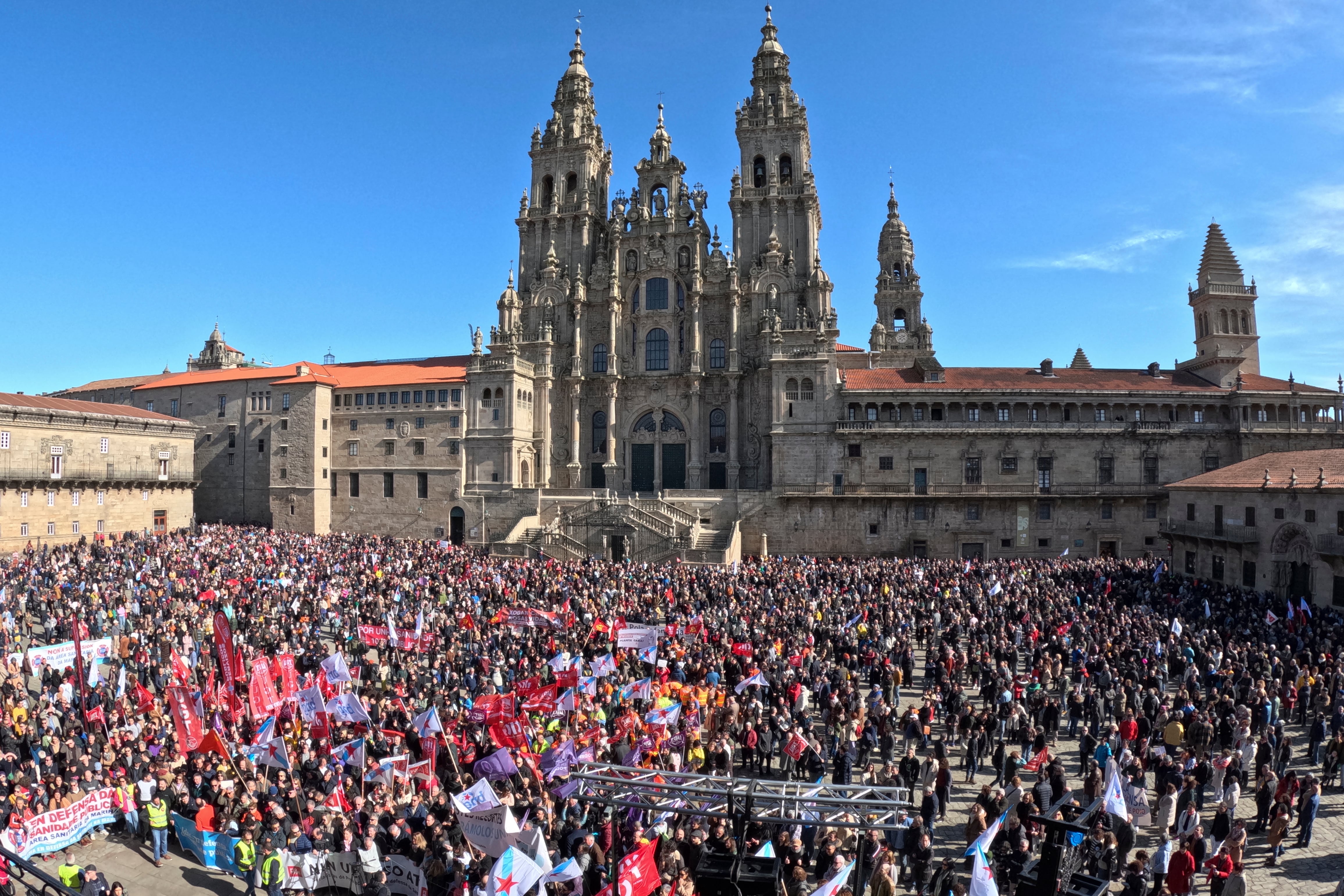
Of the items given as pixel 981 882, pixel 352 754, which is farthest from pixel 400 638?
pixel 981 882

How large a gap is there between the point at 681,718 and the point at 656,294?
44435 mm

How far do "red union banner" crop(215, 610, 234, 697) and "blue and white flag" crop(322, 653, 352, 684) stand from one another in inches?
77.7

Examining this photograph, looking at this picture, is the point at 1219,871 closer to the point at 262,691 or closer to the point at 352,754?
the point at 352,754

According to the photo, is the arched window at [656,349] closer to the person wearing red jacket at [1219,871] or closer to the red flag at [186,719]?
the red flag at [186,719]

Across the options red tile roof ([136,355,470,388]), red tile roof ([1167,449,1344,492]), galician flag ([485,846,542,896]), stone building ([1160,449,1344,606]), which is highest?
red tile roof ([136,355,470,388])

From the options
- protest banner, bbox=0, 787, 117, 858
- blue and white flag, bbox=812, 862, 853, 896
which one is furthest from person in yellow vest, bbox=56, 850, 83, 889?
blue and white flag, bbox=812, 862, 853, 896

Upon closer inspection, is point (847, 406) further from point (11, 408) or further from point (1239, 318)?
point (11, 408)

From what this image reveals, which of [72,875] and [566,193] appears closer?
[72,875]

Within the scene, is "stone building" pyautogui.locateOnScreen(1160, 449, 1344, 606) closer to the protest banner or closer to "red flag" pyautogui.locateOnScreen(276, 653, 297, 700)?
"red flag" pyautogui.locateOnScreen(276, 653, 297, 700)

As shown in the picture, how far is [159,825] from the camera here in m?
14.3

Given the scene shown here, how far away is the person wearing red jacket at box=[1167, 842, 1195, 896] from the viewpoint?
11.8 m

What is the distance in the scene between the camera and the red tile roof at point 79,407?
48.7 m

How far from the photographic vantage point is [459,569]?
39188 mm

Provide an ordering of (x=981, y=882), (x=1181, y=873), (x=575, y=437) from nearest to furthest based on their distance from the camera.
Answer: (x=981, y=882) < (x=1181, y=873) < (x=575, y=437)
